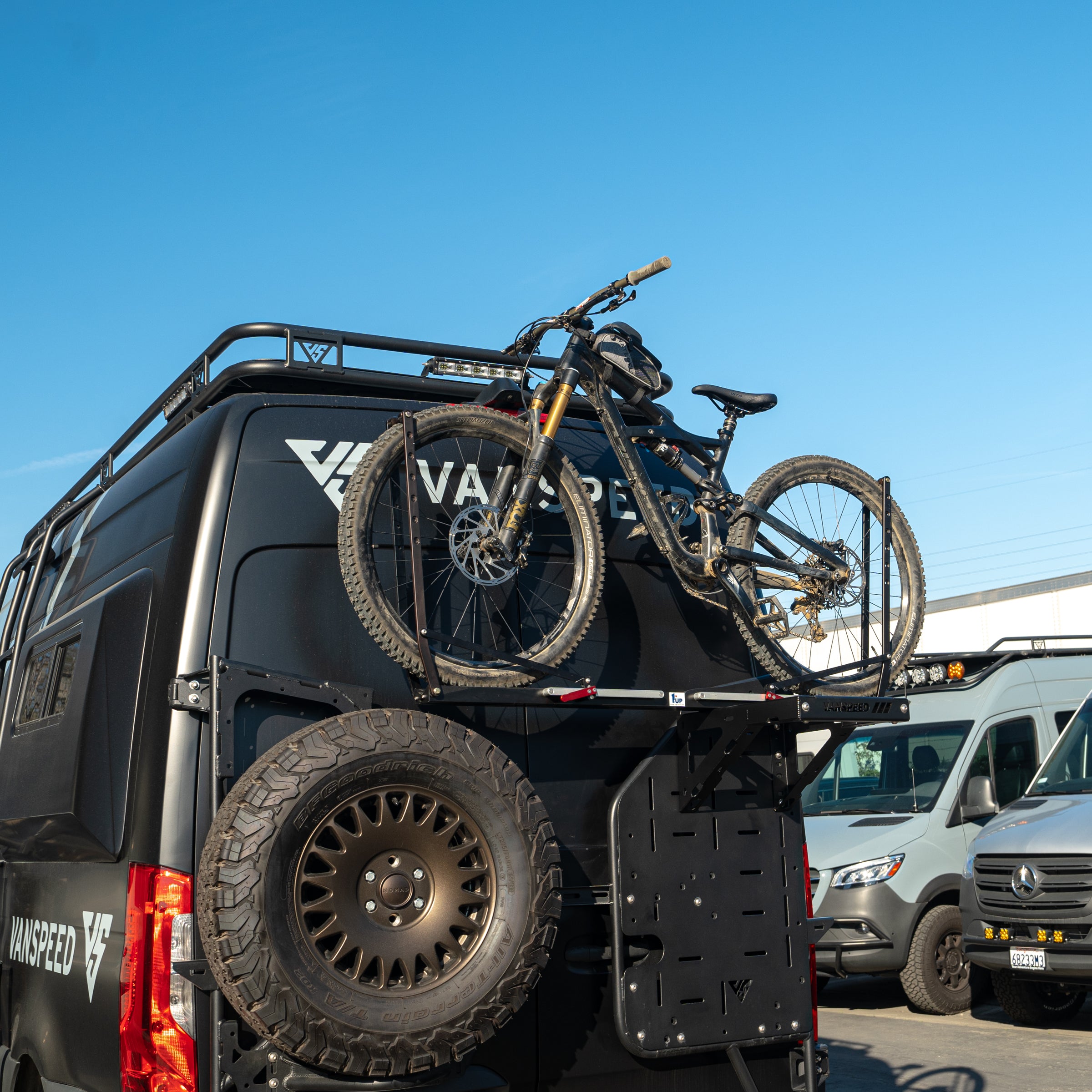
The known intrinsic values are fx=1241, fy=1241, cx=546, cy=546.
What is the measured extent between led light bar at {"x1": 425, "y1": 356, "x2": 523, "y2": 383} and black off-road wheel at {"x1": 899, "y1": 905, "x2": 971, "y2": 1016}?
6.90 metres

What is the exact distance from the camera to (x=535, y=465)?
13.3 ft

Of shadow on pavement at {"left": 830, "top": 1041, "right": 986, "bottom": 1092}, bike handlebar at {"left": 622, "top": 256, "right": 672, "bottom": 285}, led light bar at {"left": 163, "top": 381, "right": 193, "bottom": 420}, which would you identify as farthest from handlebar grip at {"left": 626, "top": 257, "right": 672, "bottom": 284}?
shadow on pavement at {"left": 830, "top": 1041, "right": 986, "bottom": 1092}

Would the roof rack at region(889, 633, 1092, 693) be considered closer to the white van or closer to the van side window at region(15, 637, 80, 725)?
the white van

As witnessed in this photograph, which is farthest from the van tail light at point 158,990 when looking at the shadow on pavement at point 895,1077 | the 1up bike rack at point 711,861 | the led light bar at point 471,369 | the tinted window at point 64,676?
the shadow on pavement at point 895,1077

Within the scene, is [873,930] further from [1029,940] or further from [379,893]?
[379,893]

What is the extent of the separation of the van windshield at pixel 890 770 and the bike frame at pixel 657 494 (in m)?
5.89

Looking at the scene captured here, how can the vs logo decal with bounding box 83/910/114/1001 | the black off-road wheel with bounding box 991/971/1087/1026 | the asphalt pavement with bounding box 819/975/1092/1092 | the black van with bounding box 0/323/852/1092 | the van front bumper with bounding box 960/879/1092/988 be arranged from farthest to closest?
the black off-road wheel with bounding box 991/971/1087/1026 < the van front bumper with bounding box 960/879/1092/988 < the asphalt pavement with bounding box 819/975/1092/1092 < the vs logo decal with bounding box 83/910/114/1001 < the black van with bounding box 0/323/852/1092

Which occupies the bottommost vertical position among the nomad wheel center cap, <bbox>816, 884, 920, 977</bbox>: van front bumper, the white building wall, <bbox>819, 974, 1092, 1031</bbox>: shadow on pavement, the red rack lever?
<bbox>819, 974, 1092, 1031</bbox>: shadow on pavement

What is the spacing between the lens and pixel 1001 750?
420 inches

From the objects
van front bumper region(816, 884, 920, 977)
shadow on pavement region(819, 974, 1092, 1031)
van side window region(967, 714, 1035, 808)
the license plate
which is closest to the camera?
the license plate

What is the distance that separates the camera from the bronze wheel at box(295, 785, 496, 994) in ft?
9.91

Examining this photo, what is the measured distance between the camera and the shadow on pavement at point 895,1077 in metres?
7.11

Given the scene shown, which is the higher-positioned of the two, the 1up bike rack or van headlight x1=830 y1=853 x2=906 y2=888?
the 1up bike rack

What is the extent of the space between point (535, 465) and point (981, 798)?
7074mm
